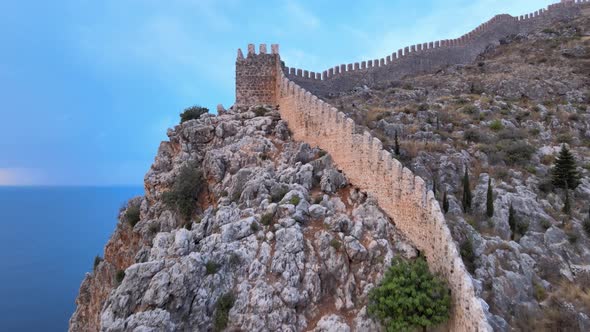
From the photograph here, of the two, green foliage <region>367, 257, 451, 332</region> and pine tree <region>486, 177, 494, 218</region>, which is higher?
pine tree <region>486, 177, 494, 218</region>

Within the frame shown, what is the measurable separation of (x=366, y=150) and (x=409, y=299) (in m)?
5.37

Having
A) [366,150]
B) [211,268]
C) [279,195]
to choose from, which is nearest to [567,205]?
[366,150]

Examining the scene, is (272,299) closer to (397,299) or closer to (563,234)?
(397,299)

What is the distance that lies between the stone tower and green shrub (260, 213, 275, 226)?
885cm

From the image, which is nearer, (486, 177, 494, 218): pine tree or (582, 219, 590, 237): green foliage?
(582, 219, 590, 237): green foliage

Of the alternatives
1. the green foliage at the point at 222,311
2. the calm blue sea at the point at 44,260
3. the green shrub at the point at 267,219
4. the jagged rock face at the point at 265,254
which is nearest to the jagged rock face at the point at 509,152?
the jagged rock face at the point at 265,254

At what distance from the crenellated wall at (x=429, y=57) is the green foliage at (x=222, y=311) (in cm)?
1411

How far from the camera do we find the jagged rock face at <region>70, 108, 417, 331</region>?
404 inches

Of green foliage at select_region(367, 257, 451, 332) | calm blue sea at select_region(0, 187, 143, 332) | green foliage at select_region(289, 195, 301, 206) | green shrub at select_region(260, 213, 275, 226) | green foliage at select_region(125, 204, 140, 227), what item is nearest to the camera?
green foliage at select_region(367, 257, 451, 332)

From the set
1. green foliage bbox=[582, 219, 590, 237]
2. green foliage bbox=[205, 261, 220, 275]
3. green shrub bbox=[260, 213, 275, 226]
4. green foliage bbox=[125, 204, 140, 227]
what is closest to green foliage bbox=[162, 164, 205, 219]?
green foliage bbox=[125, 204, 140, 227]

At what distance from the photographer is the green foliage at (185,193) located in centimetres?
1505

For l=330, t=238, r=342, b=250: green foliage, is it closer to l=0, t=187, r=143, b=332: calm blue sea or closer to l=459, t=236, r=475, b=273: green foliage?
l=459, t=236, r=475, b=273: green foliage

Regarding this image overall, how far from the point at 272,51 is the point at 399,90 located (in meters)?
10.1

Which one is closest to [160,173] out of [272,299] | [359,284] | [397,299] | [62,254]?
[272,299]
